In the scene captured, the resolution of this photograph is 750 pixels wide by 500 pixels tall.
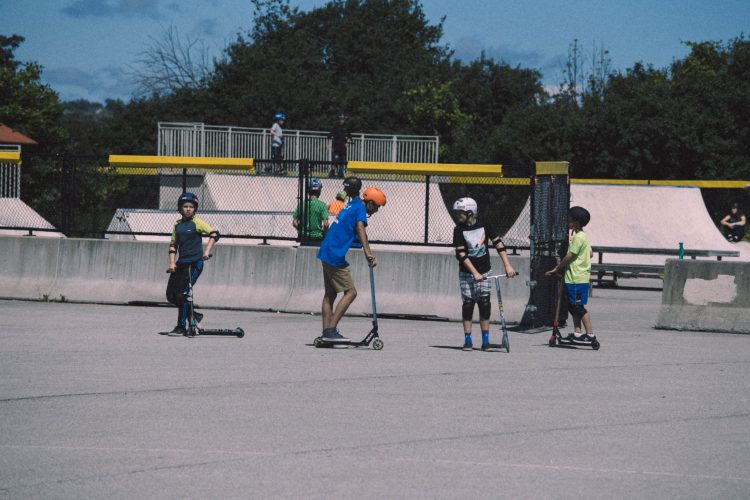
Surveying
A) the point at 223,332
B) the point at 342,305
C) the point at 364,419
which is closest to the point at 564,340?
the point at 342,305

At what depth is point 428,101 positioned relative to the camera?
245 feet

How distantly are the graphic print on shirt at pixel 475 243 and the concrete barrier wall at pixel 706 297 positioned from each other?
12.7 ft

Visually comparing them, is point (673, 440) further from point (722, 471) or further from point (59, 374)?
point (59, 374)

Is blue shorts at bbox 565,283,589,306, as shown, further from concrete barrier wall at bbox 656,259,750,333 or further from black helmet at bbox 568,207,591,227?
concrete barrier wall at bbox 656,259,750,333

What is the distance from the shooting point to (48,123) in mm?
70062

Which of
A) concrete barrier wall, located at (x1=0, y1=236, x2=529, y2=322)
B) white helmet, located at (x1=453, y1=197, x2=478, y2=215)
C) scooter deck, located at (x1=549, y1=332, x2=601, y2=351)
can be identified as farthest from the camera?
concrete barrier wall, located at (x1=0, y1=236, x2=529, y2=322)

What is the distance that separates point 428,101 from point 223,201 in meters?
48.5

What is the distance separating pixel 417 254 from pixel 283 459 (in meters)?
10.1

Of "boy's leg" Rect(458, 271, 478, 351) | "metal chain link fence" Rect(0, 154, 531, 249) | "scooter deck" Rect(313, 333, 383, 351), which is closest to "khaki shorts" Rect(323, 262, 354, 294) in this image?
"scooter deck" Rect(313, 333, 383, 351)

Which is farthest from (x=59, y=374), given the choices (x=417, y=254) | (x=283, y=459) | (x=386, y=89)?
(x=386, y=89)

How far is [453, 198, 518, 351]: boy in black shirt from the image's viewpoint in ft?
40.4

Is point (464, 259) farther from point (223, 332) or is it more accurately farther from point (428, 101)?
point (428, 101)

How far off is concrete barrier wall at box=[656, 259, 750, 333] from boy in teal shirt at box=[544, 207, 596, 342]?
247 centimetres

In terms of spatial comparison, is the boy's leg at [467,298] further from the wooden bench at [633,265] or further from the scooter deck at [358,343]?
the wooden bench at [633,265]
